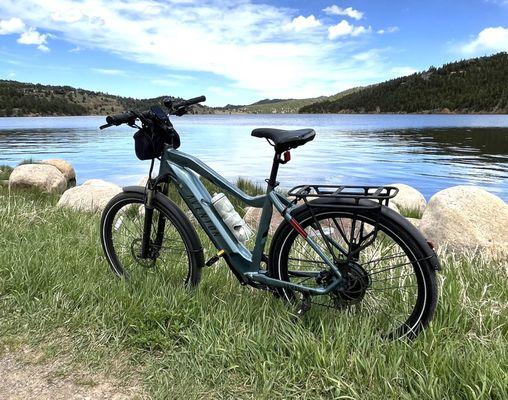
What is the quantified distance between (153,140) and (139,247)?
1.13 meters

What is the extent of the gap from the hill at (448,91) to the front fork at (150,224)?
164351 mm

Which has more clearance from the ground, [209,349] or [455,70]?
[455,70]

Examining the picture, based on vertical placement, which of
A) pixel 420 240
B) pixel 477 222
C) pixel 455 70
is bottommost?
pixel 477 222

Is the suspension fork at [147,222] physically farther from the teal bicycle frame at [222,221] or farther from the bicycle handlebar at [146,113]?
the bicycle handlebar at [146,113]

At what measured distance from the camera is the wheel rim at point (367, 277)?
3379mm

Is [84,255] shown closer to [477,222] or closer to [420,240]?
[420,240]

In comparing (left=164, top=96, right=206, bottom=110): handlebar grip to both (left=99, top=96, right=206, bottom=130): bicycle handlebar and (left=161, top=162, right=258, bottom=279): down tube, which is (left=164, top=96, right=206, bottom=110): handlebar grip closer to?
(left=99, top=96, right=206, bottom=130): bicycle handlebar

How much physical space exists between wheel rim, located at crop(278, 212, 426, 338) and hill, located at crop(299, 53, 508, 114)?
6468 inches

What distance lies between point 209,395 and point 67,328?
142 centimetres

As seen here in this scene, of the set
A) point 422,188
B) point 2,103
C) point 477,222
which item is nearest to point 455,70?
point 2,103

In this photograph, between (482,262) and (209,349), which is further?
(482,262)

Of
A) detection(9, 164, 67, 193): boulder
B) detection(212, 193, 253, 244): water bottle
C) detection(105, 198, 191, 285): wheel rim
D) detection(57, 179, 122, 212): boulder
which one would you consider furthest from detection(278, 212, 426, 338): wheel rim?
detection(9, 164, 67, 193): boulder

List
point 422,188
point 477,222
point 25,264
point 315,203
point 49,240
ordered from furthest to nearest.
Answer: point 422,188
point 477,222
point 49,240
point 25,264
point 315,203

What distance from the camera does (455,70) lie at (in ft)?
584
